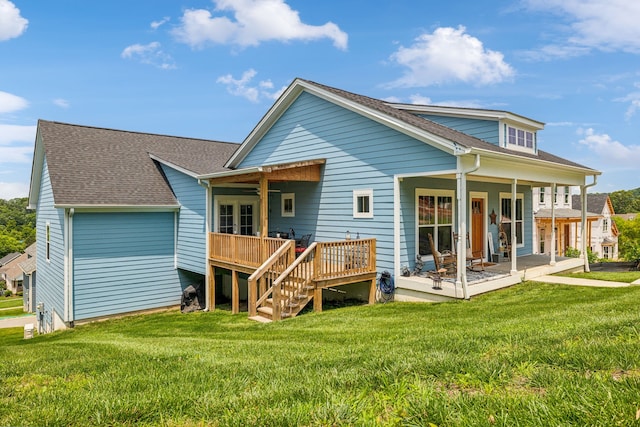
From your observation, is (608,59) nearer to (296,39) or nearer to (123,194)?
(296,39)

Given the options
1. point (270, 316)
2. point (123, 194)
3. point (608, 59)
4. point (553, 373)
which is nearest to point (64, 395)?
point (553, 373)

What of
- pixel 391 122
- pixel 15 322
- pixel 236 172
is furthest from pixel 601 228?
pixel 15 322

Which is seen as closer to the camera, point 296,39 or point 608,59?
point 608,59

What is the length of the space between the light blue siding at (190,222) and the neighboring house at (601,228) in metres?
31.3

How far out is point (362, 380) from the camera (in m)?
3.15

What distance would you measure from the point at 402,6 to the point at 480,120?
14.9 ft

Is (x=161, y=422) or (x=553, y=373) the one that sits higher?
(x=553, y=373)

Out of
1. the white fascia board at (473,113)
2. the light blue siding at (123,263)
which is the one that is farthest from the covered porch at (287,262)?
the white fascia board at (473,113)

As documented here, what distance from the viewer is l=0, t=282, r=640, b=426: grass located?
2.39m

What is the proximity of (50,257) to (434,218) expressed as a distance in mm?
A: 14108

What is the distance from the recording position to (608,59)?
13.4 m

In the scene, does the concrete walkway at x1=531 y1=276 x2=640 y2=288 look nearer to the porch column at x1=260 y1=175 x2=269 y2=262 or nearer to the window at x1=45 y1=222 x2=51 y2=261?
the porch column at x1=260 y1=175 x2=269 y2=262

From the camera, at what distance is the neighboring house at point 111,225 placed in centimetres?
1242

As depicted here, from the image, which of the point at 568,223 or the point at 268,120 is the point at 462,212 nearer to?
the point at 268,120
